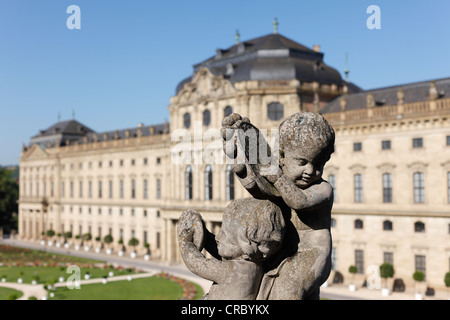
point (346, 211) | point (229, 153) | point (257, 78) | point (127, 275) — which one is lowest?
point (127, 275)

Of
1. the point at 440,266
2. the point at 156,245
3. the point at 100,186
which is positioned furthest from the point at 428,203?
the point at 100,186

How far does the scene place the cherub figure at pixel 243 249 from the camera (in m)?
6.14

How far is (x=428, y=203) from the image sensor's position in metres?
39.2

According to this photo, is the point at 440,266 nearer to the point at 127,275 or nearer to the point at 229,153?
the point at 127,275

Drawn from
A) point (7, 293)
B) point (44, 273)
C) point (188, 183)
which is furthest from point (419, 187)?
point (44, 273)

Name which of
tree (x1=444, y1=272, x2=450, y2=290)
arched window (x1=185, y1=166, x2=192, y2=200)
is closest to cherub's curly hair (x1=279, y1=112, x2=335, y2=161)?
tree (x1=444, y1=272, x2=450, y2=290)

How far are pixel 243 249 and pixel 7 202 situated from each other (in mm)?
98154

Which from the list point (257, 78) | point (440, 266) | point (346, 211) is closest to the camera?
point (440, 266)

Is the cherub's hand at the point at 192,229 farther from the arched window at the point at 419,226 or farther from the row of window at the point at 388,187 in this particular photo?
the arched window at the point at 419,226

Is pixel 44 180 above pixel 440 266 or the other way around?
above

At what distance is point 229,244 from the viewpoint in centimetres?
638

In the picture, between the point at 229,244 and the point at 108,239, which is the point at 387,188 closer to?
the point at 229,244
